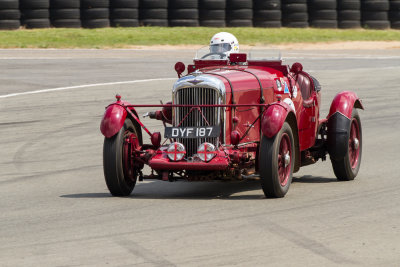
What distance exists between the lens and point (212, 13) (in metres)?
32.8

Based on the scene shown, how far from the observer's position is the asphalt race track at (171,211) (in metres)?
6.26

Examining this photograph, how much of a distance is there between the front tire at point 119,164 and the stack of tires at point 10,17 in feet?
73.9

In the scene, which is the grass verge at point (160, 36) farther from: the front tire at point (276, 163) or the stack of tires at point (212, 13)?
the front tire at point (276, 163)

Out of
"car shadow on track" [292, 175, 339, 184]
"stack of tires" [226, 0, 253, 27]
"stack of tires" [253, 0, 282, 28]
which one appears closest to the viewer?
"car shadow on track" [292, 175, 339, 184]

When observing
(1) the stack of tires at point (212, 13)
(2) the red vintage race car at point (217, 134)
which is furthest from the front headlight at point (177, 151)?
(1) the stack of tires at point (212, 13)

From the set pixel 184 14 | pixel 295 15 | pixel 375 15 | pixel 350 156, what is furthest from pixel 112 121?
pixel 375 15

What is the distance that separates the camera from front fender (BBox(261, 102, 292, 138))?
8.39 m

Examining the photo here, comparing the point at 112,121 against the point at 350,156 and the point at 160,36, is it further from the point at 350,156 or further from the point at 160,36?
the point at 160,36

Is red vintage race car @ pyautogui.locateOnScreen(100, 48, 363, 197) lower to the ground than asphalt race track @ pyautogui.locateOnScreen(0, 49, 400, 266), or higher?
higher

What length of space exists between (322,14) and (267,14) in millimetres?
2141

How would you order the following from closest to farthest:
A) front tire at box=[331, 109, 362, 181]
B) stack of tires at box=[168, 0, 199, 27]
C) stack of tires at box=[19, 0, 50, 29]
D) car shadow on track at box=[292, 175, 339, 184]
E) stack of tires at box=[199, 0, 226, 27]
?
front tire at box=[331, 109, 362, 181]
car shadow on track at box=[292, 175, 339, 184]
stack of tires at box=[19, 0, 50, 29]
stack of tires at box=[168, 0, 199, 27]
stack of tires at box=[199, 0, 226, 27]

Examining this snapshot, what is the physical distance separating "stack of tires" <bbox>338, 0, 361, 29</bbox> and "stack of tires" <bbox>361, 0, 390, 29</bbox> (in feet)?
0.68

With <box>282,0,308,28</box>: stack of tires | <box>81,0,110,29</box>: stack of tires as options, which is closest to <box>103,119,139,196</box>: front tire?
<box>81,0,110,29</box>: stack of tires

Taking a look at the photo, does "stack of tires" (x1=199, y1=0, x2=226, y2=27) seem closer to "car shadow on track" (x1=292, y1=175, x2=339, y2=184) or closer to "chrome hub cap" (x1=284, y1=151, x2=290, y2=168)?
"car shadow on track" (x1=292, y1=175, x2=339, y2=184)
